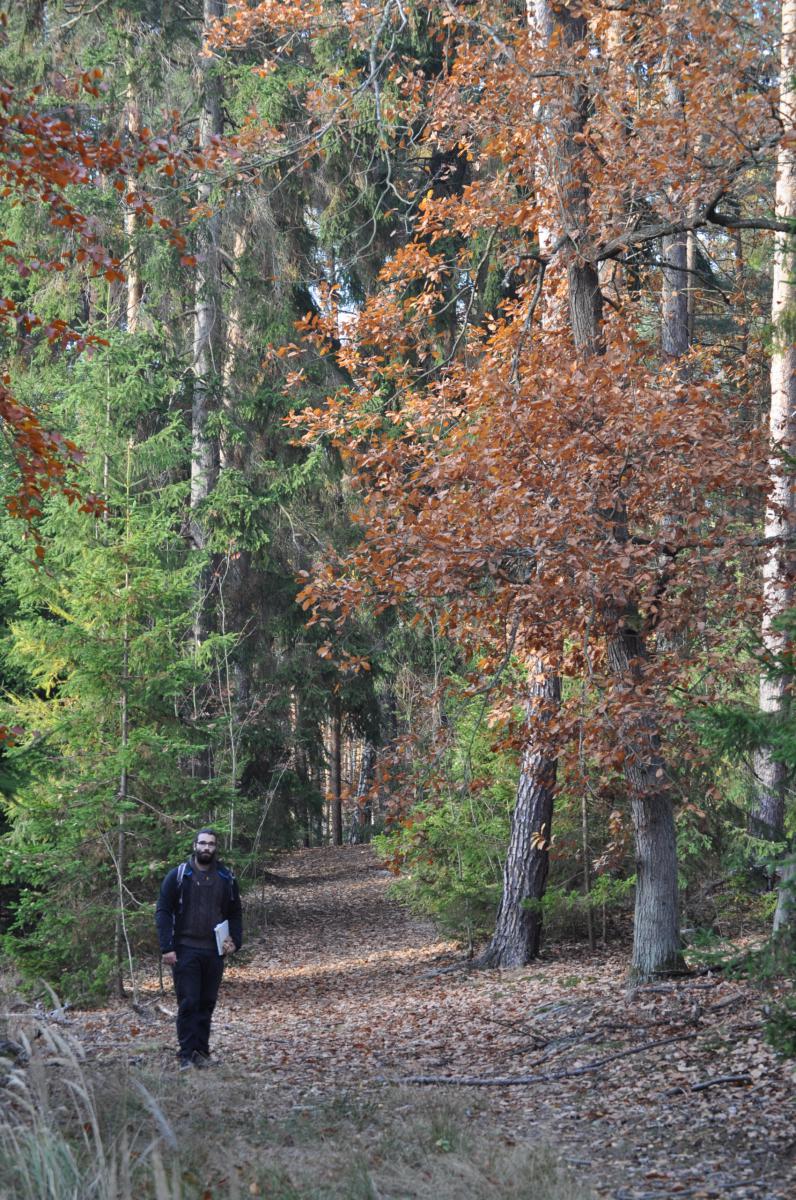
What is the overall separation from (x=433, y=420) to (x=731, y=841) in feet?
17.7

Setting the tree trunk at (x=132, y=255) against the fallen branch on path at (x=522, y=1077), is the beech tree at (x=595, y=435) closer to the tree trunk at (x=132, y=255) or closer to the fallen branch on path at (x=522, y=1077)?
the fallen branch on path at (x=522, y=1077)

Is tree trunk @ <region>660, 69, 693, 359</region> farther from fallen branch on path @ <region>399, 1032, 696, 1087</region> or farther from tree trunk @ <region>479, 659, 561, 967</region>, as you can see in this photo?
fallen branch on path @ <region>399, 1032, 696, 1087</region>

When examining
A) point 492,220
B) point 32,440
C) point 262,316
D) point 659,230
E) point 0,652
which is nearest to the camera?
point 32,440

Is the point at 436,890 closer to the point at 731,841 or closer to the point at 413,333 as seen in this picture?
the point at 731,841

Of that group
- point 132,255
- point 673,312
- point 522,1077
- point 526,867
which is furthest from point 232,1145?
point 132,255

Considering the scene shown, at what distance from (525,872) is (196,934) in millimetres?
4900

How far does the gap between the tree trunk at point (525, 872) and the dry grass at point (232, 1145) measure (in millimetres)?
5352

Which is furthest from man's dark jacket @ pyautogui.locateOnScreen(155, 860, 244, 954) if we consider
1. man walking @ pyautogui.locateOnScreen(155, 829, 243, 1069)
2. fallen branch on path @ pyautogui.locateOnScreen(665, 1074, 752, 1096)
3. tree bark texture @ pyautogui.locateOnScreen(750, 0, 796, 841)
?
tree bark texture @ pyautogui.locateOnScreen(750, 0, 796, 841)

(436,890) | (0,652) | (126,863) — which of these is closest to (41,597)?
(0,652)

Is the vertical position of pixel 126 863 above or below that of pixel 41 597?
below

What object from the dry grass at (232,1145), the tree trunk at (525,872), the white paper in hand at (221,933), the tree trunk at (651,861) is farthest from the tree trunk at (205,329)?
the dry grass at (232,1145)

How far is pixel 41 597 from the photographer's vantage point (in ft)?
40.7

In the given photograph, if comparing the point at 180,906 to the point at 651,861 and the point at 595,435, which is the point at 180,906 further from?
the point at 595,435

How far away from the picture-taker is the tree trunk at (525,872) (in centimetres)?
1203
